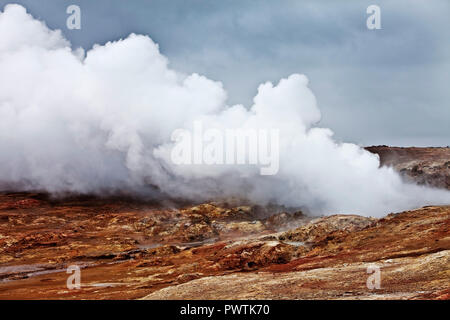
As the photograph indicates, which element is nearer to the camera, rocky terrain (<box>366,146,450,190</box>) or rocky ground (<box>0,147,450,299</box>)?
rocky ground (<box>0,147,450,299</box>)

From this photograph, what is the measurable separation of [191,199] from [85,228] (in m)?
31.9

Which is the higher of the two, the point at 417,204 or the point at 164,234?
the point at 417,204

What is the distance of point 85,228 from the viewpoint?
90938mm

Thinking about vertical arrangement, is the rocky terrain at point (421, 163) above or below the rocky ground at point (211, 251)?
above

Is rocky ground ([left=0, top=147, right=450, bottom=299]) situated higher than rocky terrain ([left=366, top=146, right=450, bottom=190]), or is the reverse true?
rocky terrain ([left=366, top=146, right=450, bottom=190])

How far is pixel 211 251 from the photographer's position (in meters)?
59.8

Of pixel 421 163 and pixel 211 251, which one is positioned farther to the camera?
pixel 421 163

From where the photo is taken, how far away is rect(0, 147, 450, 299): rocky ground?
25.8 meters

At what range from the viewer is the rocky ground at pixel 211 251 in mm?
25797

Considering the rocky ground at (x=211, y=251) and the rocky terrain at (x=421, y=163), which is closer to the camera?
the rocky ground at (x=211, y=251)

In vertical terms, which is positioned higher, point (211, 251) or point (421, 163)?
point (421, 163)
